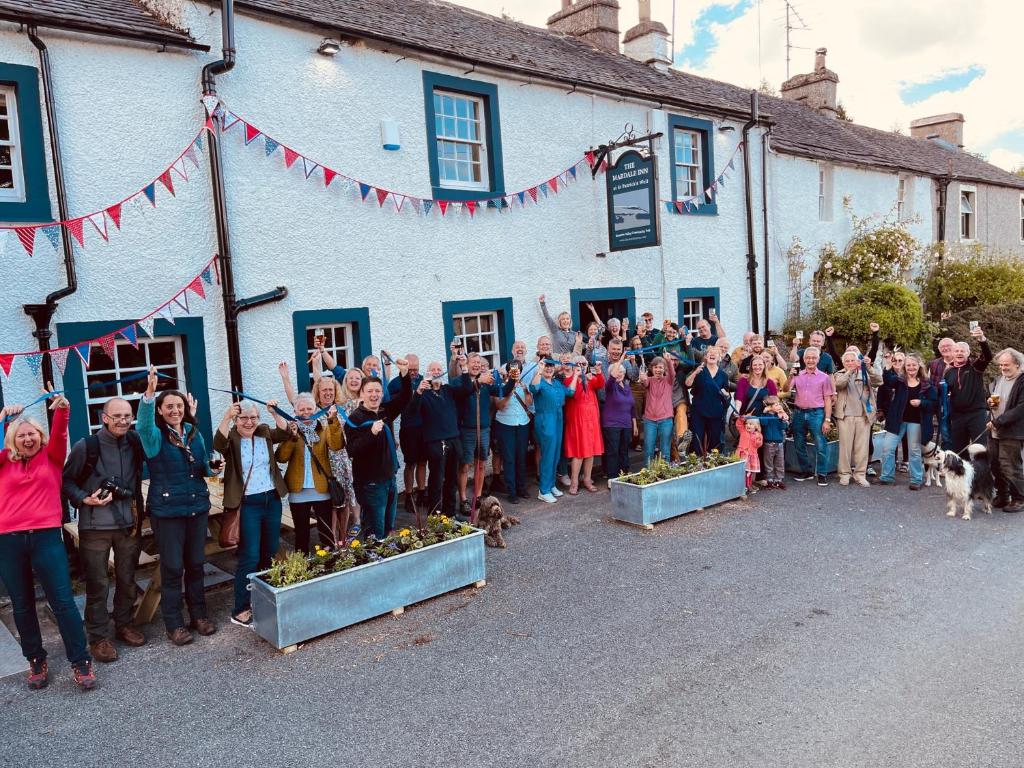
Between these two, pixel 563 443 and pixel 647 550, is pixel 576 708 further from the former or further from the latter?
pixel 563 443

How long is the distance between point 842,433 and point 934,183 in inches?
561

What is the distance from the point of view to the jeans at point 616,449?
32.7ft

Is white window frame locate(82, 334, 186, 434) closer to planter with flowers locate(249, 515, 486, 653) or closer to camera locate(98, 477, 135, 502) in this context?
camera locate(98, 477, 135, 502)

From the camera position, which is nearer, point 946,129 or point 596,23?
point 596,23

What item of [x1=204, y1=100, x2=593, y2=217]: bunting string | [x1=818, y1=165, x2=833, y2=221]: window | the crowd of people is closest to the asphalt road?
the crowd of people

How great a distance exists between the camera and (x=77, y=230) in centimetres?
748

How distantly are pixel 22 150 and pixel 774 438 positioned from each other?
29.6 ft

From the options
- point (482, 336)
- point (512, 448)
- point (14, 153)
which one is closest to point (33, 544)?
point (14, 153)

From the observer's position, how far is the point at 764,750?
4.14 metres

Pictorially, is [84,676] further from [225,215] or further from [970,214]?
[970,214]

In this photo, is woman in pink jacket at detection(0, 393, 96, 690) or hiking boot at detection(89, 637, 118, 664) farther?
hiking boot at detection(89, 637, 118, 664)

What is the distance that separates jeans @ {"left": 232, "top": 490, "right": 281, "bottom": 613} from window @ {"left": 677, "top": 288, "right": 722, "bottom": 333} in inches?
373

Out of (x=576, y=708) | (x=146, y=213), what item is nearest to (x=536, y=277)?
(x=146, y=213)

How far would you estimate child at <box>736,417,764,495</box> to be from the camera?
9.62 m
